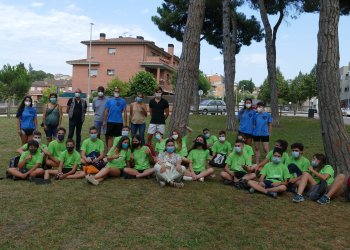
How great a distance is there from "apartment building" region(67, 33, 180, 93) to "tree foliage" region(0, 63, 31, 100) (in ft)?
42.1

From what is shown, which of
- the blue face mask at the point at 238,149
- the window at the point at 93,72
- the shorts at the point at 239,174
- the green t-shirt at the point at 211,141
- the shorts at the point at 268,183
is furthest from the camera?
the window at the point at 93,72

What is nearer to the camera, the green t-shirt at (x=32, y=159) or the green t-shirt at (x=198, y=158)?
the green t-shirt at (x=32, y=159)

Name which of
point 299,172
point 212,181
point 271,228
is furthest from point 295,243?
point 212,181

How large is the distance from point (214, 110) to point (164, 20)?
1078cm

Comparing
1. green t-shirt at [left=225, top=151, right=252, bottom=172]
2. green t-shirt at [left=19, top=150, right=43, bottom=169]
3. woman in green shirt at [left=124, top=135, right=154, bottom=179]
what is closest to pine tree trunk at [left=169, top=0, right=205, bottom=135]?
woman in green shirt at [left=124, top=135, right=154, bottom=179]

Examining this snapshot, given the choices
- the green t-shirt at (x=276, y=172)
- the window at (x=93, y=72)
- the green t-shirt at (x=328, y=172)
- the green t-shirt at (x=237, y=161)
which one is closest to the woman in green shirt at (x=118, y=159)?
the green t-shirt at (x=237, y=161)

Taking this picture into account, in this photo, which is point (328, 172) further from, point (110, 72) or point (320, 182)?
point (110, 72)

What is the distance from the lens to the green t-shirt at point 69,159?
783 centimetres

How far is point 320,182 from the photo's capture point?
6840mm

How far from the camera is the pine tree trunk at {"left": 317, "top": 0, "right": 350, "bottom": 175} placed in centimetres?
738

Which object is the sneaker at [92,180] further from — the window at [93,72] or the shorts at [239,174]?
the window at [93,72]

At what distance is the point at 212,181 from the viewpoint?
793 centimetres

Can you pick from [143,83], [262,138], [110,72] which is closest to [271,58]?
[262,138]

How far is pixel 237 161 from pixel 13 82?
3221 centimetres
